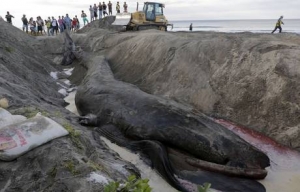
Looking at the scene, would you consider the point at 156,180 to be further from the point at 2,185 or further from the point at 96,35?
the point at 96,35

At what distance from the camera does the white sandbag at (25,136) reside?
3.14m

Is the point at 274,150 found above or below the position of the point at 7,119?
below

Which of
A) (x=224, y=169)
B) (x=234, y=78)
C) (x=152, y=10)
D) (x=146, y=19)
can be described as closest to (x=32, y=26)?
(x=146, y=19)

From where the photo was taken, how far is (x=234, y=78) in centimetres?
737

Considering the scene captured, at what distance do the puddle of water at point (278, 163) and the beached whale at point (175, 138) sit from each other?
0.17 m

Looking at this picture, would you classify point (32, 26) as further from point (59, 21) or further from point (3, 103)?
point (3, 103)

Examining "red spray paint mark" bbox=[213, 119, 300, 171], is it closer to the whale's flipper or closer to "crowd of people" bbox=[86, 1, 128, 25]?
the whale's flipper

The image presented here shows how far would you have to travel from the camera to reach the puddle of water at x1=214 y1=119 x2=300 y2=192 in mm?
4527

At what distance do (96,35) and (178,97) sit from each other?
1136 cm

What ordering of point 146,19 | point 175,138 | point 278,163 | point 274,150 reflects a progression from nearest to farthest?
1. point 278,163
2. point 175,138
3. point 274,150
4. point 146,19

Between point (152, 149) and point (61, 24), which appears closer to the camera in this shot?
point (152, 149)

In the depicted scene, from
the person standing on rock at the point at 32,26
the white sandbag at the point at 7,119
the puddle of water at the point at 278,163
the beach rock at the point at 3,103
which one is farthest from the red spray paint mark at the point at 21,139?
the person standing on rock at the point at 32,26

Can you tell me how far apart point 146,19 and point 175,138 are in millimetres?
16648

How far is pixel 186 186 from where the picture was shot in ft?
14.0
